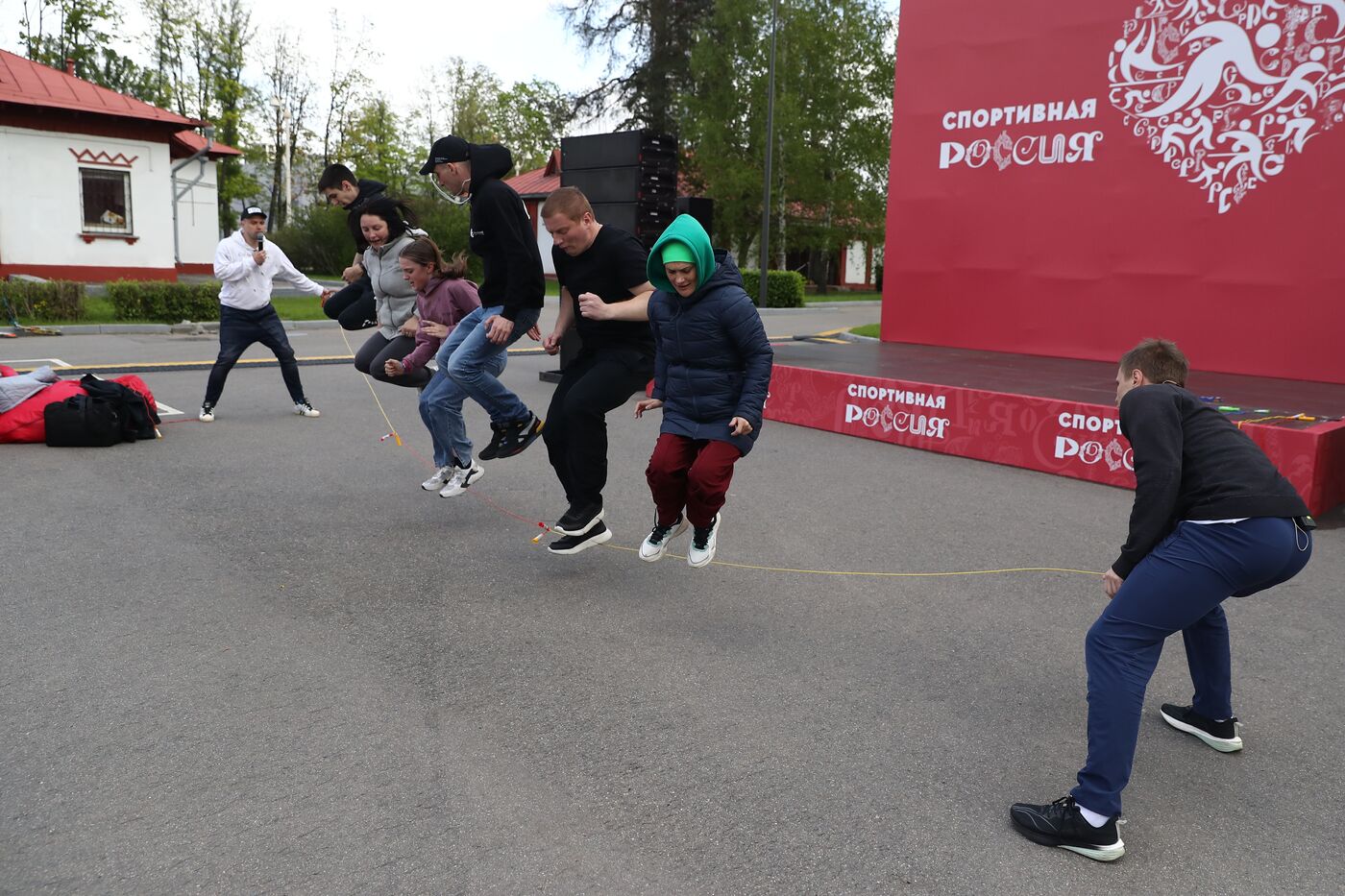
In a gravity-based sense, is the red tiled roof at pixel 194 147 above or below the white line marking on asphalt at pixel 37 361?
above

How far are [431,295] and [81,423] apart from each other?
3.74 metres

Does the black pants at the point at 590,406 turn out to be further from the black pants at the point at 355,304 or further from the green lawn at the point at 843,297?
the green lawn at the point at 843,297

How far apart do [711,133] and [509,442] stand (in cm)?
3309

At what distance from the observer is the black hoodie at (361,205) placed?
6840 millimetres

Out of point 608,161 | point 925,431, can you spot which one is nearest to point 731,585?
point 925,431

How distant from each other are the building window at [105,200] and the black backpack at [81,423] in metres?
21.4

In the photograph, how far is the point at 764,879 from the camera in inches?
106

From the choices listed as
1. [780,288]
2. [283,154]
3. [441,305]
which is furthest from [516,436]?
[283,154]

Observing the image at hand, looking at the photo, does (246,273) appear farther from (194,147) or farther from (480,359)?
(194,147)

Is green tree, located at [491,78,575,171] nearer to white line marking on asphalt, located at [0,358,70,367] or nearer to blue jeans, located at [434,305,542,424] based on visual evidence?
white line marking on asphalt, located at [0,358,70,367]

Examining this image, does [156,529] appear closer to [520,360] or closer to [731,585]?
[731,585]

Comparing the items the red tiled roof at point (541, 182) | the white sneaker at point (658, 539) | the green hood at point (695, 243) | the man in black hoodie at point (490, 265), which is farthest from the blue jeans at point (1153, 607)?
the red tiled roof at point (541, 182)

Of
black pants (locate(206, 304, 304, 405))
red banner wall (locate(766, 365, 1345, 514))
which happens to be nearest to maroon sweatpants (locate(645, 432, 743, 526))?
red banner wall (locate(766, 365, 1345, 514))

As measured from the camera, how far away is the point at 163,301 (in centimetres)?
1991
